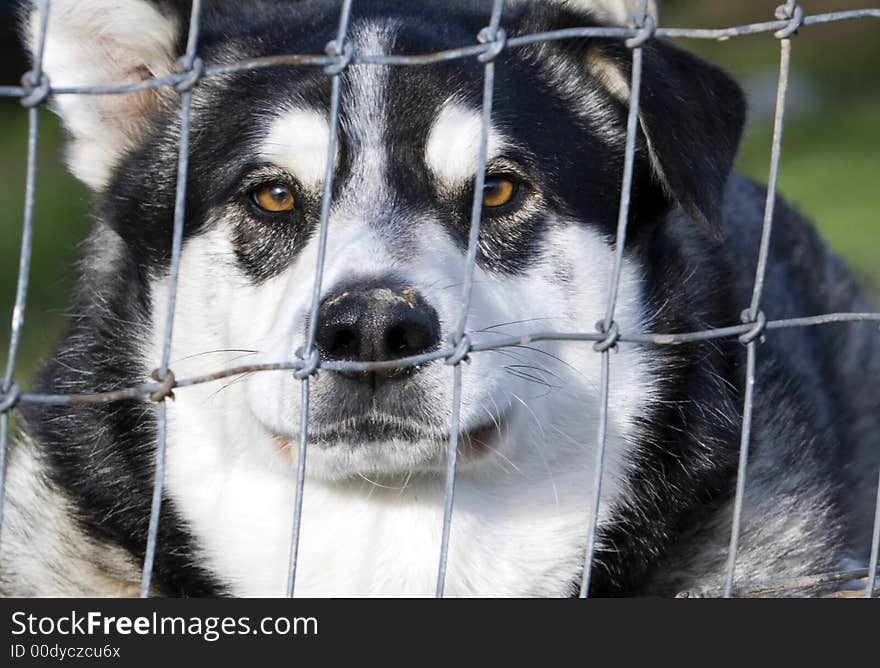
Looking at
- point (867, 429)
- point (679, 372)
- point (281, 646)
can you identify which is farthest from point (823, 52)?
point (281, 646)

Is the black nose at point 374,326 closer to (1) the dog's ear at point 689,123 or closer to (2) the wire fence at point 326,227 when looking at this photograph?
(2) the wire fence at point 326,227

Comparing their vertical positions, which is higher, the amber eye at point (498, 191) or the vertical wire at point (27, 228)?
the amber eye at point (498, 191)

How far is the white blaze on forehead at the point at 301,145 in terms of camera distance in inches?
103

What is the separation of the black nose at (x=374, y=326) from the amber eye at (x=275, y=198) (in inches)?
17.8

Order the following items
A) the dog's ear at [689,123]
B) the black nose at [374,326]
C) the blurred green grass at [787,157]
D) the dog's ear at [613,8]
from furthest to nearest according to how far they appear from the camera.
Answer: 1. the blurred green grass at [787,157]
2. the dog's ear at [613,8]
3. the dog's ear at [689,123]
4. the black nose at [374,326]

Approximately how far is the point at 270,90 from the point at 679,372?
44.7 inches

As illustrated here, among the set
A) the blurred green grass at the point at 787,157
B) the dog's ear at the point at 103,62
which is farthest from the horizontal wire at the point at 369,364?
the blurred green grass at the point at 787,157

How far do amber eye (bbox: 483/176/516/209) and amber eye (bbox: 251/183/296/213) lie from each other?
42cm

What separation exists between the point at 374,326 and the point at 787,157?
28.5ft

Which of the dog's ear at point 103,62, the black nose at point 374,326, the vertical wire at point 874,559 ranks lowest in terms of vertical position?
the vertical wire at point 874,559

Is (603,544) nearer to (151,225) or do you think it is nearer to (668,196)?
(668,196)

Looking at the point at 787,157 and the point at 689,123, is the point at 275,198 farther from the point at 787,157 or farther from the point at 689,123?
the point at 787,157

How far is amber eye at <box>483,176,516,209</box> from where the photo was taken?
2.68m

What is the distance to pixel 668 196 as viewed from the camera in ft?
9.14
